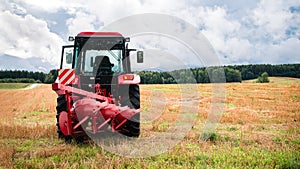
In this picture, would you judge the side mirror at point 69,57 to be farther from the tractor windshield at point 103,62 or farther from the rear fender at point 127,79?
the rear fender at point 127,79

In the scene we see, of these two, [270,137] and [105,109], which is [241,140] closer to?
[270,137]

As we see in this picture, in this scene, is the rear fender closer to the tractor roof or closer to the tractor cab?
the tractor cab

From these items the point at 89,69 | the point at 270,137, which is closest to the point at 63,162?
the point at 89,69

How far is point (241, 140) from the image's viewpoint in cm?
642

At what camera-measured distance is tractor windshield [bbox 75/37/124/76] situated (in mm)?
7230

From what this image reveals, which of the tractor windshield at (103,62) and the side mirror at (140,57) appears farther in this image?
the side mirror at (140,57)

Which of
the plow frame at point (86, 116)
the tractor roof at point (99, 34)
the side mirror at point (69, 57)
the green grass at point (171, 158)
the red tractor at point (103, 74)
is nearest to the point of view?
the green grass at point (171, 158)

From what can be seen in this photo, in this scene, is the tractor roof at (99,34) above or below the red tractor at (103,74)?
above

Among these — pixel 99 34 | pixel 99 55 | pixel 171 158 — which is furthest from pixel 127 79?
pixel 171 158

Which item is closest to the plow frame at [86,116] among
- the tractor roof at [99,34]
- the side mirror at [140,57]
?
the side mirror at [140,57]

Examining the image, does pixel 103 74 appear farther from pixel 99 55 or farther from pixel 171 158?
pixel 171 158

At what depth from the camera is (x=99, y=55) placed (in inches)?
289

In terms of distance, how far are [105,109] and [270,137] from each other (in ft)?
13.0

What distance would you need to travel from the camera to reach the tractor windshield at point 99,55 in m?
7.23
